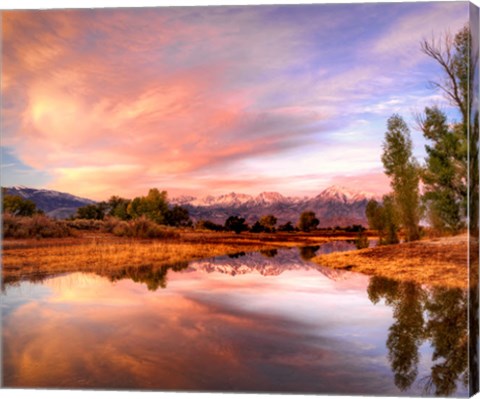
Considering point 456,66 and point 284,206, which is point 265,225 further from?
point 456,66

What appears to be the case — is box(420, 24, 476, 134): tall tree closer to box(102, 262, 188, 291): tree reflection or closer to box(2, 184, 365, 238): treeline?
box(2, 184, 365, 238): treeline

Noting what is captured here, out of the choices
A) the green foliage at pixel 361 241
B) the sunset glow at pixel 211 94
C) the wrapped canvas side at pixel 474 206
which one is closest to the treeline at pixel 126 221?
the sunset glow at pixel 211 94

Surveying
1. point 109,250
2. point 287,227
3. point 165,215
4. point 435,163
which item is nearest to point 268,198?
point 287,227

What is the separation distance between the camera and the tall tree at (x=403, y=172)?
7156mm

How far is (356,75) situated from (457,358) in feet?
10.4

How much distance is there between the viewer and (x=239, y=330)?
723cm

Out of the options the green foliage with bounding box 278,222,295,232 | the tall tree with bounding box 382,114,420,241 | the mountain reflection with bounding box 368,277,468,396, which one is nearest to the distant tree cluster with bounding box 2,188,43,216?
the green foliage with bounding box 278,222,295,232

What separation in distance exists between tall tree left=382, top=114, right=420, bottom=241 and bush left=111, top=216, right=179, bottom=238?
2613 mm

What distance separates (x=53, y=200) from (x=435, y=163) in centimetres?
437

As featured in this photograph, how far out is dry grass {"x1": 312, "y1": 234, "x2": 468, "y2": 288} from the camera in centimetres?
699

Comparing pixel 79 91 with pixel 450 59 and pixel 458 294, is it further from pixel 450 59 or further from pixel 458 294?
pixel 458 294

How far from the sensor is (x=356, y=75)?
7309 mm

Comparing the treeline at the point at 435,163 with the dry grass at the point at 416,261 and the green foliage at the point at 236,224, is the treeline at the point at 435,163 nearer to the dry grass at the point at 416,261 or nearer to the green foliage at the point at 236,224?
the dry grass at the point at 416,261

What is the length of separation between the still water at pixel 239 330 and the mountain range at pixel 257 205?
389mm
